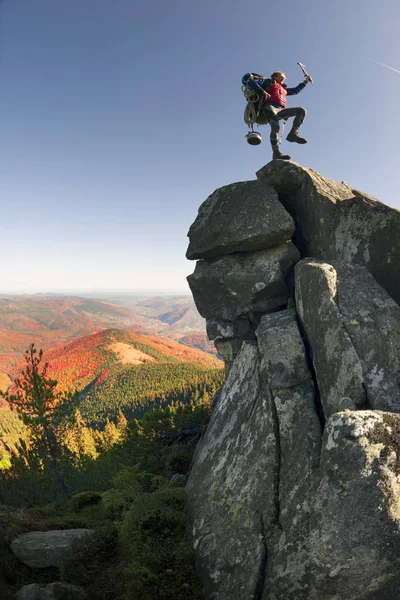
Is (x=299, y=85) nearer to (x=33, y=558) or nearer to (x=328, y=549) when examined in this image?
(x=328, y=549)

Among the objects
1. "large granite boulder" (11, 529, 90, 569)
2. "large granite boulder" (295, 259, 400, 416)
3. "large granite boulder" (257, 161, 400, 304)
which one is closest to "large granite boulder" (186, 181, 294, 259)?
"large granite boulder" (257, 161, 400, 304)

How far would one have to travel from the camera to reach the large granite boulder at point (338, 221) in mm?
12812

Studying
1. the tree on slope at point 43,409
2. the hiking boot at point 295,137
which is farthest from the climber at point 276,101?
the tree on slope at point 43,409

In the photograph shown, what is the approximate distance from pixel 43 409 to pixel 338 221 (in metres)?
31.8

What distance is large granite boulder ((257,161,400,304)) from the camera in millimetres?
12812

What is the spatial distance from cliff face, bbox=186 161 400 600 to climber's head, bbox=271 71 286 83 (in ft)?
14.6

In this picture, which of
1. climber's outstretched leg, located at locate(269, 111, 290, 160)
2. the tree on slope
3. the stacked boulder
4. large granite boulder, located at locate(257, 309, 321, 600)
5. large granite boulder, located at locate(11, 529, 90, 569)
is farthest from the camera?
the tree on slope

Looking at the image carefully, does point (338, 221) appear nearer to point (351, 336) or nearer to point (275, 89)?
point (351, 336)

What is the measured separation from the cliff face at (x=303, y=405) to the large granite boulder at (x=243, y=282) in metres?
0.07

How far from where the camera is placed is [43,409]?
30.9 m

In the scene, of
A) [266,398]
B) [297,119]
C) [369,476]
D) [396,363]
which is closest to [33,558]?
[266,398]

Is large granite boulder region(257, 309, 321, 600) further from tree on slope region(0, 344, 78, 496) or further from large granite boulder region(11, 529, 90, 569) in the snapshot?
tree on slope region(0, 344, 78, 496)

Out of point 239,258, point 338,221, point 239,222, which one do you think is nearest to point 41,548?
point 239,258

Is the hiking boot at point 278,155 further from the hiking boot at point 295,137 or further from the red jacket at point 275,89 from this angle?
the red jacket at point 275,89
